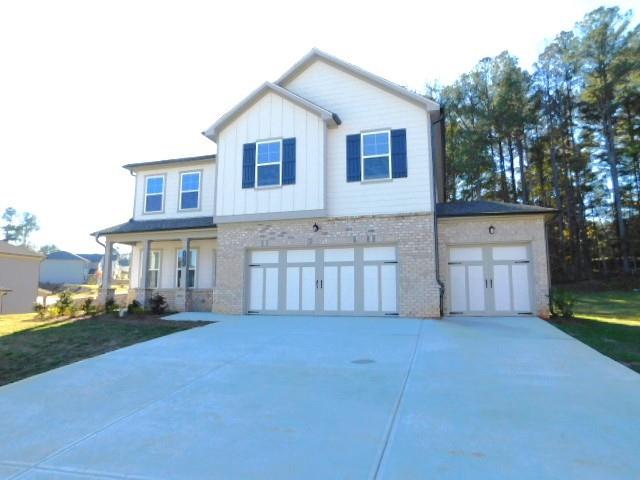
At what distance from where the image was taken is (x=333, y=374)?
5957 millimetres

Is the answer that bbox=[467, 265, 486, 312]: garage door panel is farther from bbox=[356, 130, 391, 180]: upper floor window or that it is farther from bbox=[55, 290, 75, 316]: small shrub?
bbox=[55, 290, 75, 316]: small shrub

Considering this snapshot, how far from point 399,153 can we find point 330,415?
Result: 1003cm

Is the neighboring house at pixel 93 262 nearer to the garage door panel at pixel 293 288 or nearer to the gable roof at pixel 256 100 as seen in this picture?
the gable roof at pixel 256 100

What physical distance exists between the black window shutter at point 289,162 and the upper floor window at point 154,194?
6875 millimetres

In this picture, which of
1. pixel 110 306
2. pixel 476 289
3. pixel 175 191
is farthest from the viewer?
pixel 175 191

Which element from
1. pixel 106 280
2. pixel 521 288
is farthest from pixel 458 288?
pixel 106 280

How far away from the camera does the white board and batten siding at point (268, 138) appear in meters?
13.4

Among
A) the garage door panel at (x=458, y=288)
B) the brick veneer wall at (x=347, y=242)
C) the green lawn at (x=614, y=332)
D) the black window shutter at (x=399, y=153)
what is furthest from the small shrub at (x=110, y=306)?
the green lawn at (x=614, y=332)

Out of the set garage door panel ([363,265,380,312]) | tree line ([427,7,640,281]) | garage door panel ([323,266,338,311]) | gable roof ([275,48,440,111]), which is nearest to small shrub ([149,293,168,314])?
garage door panel ([323,266,338,311])

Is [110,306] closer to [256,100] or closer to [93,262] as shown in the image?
[256,100]

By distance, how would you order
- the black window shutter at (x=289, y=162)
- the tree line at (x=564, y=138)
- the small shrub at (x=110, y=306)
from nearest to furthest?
the black window shutter at (x=289, y=162) → the small shrub at (x=110, y=306) → the tree line at (x=564, y=138)

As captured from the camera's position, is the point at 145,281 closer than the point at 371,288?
No

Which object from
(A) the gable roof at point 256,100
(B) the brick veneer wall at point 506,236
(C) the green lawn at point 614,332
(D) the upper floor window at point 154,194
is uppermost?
(A) the gable roof at point 256,100

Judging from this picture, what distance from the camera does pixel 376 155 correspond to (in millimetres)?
13062
